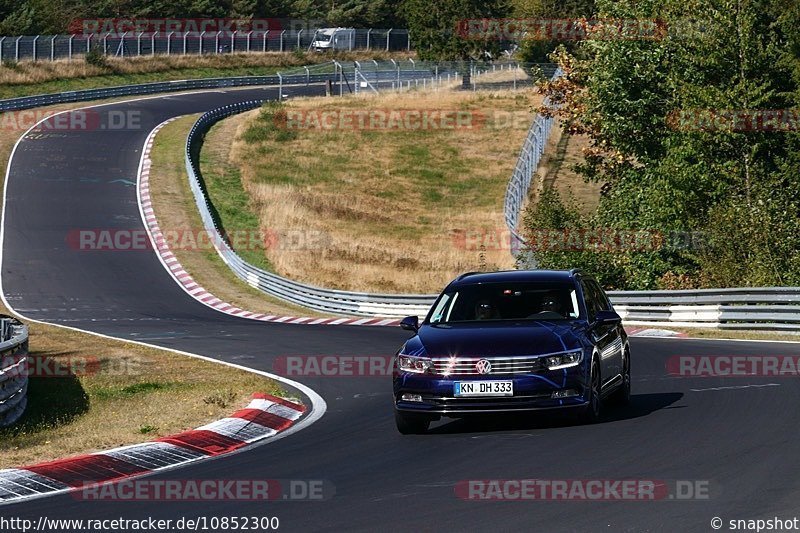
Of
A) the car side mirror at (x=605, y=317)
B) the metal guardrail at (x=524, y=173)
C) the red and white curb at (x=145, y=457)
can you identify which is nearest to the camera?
the red and white curb at (x=145, y=457)

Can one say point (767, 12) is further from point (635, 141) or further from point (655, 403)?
point (655, 403)

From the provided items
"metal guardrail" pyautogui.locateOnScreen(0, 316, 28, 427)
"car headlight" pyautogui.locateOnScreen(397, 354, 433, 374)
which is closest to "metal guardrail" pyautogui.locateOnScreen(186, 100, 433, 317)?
"metal guardrail" pyautogui.locateOnScreen(0, 316, 28, 427)

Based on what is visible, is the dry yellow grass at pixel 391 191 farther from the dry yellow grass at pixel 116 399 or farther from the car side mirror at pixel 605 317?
the car side mirror at pixel 605 317

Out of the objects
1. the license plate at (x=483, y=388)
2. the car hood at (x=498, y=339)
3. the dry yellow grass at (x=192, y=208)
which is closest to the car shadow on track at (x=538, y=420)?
the license plate at (x=483, y=388)

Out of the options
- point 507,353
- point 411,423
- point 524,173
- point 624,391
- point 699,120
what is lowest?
point 524,173

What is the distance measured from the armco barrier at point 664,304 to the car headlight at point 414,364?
1406cm

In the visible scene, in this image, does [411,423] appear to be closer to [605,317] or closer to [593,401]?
[593,401]

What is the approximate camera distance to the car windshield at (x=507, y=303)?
42.9 feet

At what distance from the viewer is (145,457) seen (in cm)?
1150

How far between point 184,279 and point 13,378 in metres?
24.6

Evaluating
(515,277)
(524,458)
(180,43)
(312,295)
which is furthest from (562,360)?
(180,43)

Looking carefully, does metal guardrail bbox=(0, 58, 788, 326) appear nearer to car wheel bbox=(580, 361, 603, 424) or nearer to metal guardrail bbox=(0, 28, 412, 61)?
car wheel bbox=(580, 361, 603, 424)

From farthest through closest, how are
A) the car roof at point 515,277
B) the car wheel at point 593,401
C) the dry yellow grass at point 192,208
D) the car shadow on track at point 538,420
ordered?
1. the dry yellow grass at point 192,208
2. the car roof at point 515,277
3. the car shadow on track at point 538,420
4. the car wheel at point 593,401

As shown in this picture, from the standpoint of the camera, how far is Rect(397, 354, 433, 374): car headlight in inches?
477
